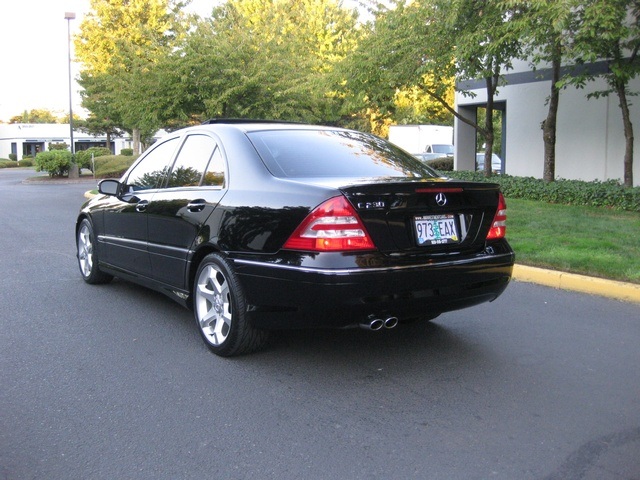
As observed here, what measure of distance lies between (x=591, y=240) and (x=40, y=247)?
7.99 m

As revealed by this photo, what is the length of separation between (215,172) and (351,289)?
1607 millimetres

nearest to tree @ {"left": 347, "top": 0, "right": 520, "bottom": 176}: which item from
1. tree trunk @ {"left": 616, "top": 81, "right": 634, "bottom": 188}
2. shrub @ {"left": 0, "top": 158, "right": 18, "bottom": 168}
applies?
tree trunk @ {"left": 616, "top": 81, "right": 634, "bottom": 188}

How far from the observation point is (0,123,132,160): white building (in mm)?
75875

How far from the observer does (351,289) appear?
12.9 feet

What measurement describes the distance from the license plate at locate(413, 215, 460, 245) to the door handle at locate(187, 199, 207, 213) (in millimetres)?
1601

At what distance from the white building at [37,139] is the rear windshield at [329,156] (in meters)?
73.6

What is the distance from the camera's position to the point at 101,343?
506 cm

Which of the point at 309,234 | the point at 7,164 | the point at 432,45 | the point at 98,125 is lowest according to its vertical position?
the point at 309,234

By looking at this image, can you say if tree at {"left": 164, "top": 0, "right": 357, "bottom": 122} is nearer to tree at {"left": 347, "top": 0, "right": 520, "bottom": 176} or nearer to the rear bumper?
tree at {"left": 347, "top": 0, "right": 520, "bottom": 176}

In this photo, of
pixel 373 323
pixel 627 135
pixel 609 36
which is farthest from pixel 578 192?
pixel 373 323

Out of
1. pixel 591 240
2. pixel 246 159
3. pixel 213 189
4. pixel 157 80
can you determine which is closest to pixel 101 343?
pixel 213 189

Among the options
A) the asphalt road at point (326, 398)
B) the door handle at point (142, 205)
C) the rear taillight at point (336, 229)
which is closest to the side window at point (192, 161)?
the door handle at point (142, 205)

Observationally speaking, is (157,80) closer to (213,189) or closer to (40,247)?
(40,247)

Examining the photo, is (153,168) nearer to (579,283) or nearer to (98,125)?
(579,283)
